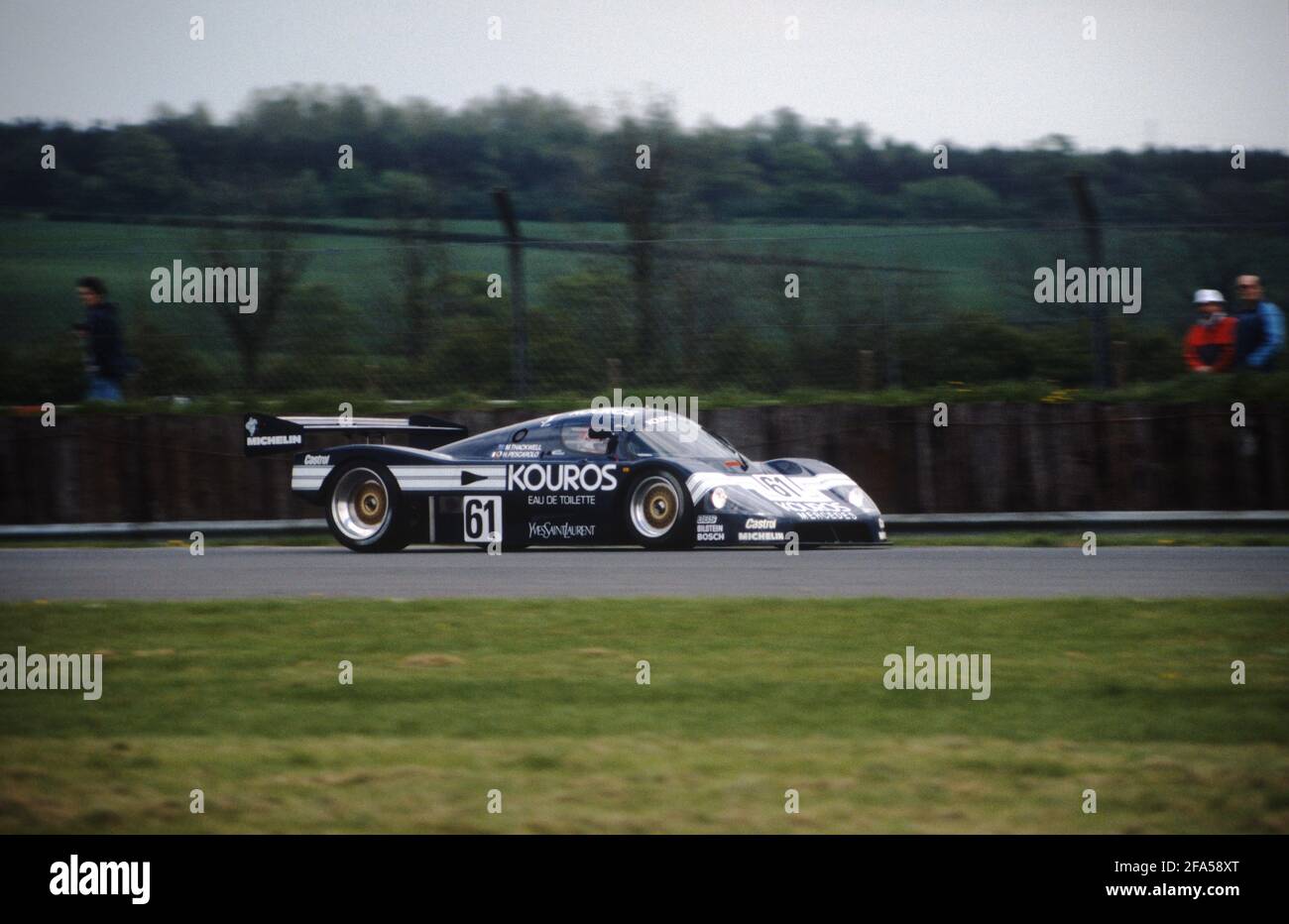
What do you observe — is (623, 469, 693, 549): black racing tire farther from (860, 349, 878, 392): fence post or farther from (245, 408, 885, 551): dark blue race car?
(860, 349, 878, 392): fence post

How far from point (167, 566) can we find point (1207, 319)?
8326 millimetres

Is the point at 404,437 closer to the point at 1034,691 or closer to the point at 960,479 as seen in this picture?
the point at 960,479

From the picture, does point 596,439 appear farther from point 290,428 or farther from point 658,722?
point 658,722

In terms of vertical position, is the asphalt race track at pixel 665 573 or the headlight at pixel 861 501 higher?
the headlight at pixel 861 501

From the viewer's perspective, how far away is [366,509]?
12.0 meters

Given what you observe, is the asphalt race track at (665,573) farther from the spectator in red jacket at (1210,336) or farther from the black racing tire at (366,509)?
the spectator in red jacket at (1210,336)

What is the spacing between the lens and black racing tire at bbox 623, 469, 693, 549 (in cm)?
1106

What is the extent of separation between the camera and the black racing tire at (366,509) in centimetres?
1178

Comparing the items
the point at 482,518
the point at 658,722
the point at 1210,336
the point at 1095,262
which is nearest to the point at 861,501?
the point at 482,518

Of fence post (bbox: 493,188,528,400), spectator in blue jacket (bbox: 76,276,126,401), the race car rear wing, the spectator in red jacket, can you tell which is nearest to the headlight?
the spectator in red jacket

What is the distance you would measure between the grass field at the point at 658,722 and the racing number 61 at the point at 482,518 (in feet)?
12.8

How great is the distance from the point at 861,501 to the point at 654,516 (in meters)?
1.52

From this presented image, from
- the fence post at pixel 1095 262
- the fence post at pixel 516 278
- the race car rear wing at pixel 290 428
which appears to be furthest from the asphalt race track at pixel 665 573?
the fence post at pixel 516 278
